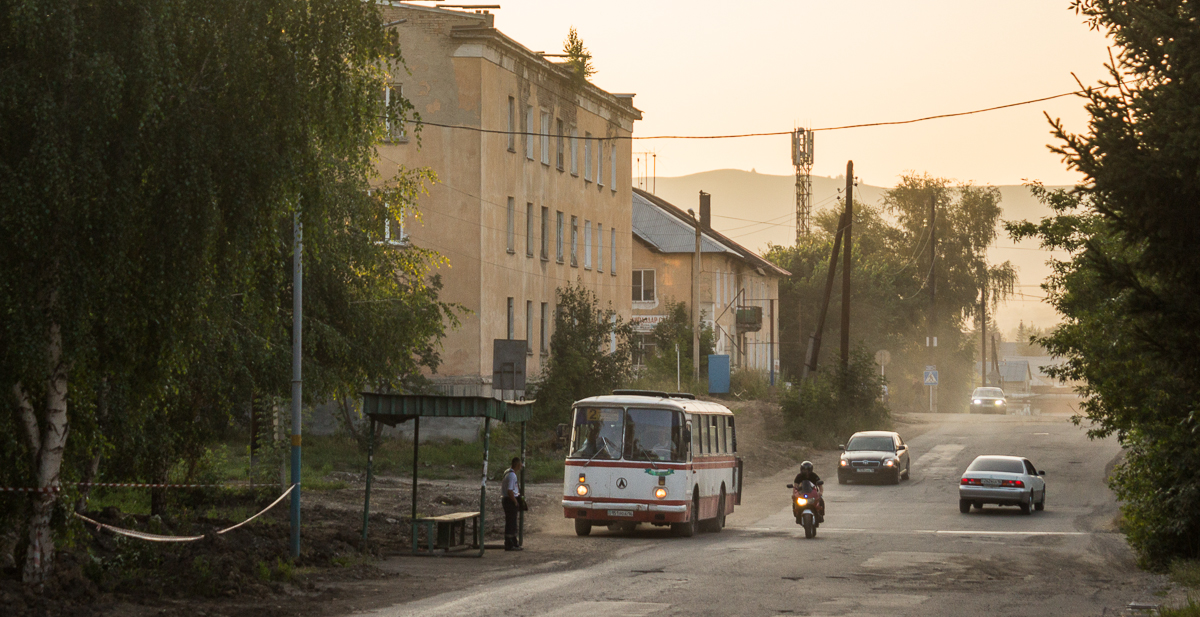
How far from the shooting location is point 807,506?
2444 cm

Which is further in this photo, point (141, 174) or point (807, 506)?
point (807, 506)

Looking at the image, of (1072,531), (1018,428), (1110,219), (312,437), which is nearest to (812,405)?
(1018,428)

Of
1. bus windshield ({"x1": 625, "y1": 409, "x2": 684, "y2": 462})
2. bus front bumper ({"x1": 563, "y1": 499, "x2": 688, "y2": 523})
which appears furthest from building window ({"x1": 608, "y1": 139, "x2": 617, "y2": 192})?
bus front bumper ({"x1": 563, "y1": 499, "x2": 688, "y2": 523})

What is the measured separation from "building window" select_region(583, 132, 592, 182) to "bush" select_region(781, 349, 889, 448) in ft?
44.2

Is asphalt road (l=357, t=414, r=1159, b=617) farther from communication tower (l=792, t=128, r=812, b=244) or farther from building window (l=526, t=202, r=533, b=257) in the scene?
communication tower (l=792, t=128, r=812, b=244)

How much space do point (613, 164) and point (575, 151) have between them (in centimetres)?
585

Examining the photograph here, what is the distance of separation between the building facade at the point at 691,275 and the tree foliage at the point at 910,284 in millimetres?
11593

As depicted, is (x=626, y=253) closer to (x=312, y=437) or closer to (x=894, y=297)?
(x=312, y=437)

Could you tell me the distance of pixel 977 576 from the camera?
60.6 feet

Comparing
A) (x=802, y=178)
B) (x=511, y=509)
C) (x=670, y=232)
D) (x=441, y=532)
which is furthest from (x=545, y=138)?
(x=802, y=178)

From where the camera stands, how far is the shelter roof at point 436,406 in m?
19.7

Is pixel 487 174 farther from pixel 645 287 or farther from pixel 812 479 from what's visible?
pixel 645 287

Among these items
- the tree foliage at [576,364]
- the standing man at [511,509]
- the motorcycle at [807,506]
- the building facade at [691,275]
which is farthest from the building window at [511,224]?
the standing man at [511,509]

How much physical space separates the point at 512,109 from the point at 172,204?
3777cm
